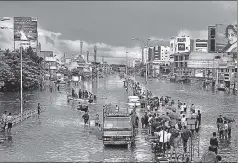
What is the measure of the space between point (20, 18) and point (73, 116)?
181 feet

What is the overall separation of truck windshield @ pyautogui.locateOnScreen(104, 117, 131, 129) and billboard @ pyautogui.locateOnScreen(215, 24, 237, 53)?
92.2 meters

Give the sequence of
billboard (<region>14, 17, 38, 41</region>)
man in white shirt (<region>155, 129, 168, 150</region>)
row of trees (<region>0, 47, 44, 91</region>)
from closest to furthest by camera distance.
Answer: man in white shirt (<region>155, 129, 168, 150</region>), row of trees (<region>0, 47, 44, 91</region>), billboard (<region>14, 17, 38, 41</region>)

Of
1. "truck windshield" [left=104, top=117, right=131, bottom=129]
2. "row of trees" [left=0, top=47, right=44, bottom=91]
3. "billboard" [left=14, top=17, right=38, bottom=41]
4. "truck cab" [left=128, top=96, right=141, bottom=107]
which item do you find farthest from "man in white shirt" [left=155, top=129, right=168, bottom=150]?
"billboard" [left=14, top=17, right=38, bottom=41]

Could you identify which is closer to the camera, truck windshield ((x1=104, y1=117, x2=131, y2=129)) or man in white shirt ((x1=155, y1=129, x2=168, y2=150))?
man in white shirt ((x1=155, y1=129, x2=168, y2=150))

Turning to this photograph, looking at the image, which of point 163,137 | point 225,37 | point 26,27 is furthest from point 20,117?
point 225,37

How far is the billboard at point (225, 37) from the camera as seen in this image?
11612 cm

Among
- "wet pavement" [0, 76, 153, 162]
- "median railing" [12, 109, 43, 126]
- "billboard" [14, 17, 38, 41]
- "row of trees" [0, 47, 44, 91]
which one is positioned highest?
"billboard" [14, 17, 38, 41]

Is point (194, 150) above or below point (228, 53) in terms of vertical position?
below

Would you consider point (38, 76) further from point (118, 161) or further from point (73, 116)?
point (118, 161)

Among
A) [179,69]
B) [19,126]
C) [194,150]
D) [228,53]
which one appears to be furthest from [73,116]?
[179,69]

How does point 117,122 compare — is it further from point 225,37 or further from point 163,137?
point 225,37

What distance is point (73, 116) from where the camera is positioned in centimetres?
3978

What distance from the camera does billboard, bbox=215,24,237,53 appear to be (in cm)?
11612

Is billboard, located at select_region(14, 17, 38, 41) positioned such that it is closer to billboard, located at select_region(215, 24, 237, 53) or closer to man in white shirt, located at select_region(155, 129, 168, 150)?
billboard, located at select_region(215, 24, 237, 53)
